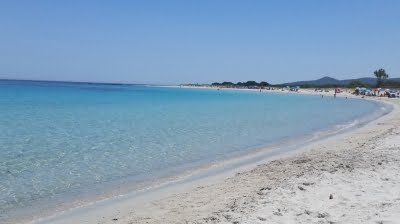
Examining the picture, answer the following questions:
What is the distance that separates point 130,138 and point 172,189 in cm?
869

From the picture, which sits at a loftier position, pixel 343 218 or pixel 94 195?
pixel 343 218

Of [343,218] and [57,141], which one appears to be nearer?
[343,218]

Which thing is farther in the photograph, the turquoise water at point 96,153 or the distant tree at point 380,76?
the distant tree at point 380,76

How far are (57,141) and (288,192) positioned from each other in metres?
11.4

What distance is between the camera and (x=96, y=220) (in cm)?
726

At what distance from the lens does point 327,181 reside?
830 cm

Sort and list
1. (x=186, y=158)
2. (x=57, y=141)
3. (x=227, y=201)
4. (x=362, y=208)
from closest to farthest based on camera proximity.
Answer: (x=362, y=208), (x=227, y=201), (x=186, y=158), (x=57, y=141)

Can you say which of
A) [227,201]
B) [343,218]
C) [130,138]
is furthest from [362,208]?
[130,138]

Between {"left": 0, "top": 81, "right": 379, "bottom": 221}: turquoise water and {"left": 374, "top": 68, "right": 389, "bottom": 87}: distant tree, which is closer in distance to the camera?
{"left": 0, "top": 81, "right": 379, "bottom": 221}: turquoise water

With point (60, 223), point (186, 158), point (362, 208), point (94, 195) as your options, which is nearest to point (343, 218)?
point (362, 208)

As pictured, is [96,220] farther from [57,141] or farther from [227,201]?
[57,141]

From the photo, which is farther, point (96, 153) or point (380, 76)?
point (380, 76)

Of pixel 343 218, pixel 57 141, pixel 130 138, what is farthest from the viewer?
pixel 130 138

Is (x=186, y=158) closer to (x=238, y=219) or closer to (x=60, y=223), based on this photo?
(x=60, y=223)
